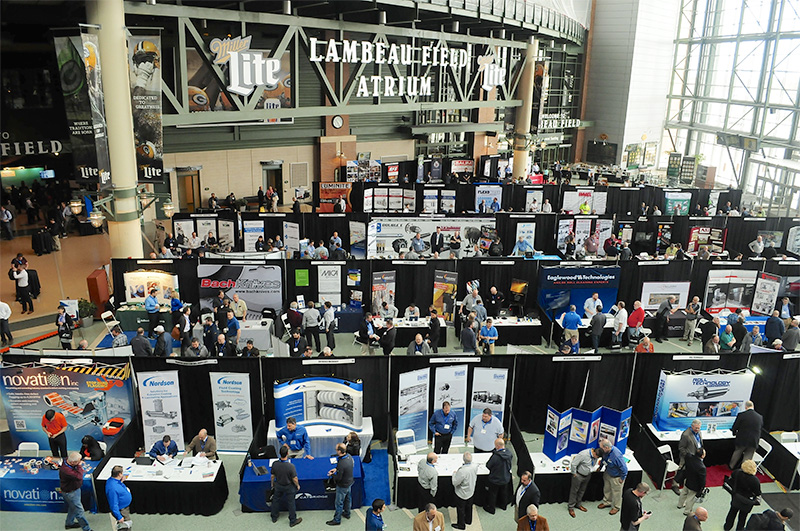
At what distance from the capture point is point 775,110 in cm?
3591

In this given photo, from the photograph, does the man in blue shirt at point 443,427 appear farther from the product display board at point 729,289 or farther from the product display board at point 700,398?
the product display board at point 729,289

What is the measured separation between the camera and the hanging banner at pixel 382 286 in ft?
56.0

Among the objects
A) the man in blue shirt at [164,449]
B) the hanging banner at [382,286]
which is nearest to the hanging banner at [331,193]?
the hanging banner at [382,286]

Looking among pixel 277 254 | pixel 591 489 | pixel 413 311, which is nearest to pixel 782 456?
pixel 591 489

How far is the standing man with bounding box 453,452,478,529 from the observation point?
31.2 feet

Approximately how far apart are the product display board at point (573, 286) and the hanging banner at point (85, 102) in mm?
12878

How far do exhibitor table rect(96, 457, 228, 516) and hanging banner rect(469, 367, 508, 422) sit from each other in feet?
16.6

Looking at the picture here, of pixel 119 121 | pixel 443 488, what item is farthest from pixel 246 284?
pixel 443 488

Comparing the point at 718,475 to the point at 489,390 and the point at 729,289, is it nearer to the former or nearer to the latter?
the point at 489,390

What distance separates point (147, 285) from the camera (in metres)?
16.6

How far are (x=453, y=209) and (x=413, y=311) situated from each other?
36.6ft

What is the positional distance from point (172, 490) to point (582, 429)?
7.37 meters

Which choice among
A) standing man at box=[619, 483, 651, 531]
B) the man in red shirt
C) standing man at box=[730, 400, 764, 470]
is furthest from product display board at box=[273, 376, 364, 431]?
standing man at box=[730, 400, 764, 470]

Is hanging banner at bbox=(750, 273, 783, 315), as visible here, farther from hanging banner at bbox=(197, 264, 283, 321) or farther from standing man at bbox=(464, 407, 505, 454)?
hanging banner at bbox=(197, 264, 283, 321)
